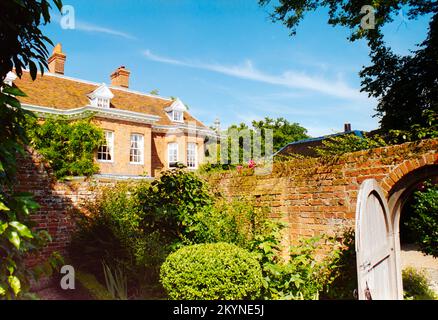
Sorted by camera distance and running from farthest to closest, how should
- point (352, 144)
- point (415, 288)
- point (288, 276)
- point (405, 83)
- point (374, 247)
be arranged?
point (405, 83), point (352, 144), point (415, 288), point (288, 276), point (374, 247)

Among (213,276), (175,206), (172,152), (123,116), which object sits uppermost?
(123,116)

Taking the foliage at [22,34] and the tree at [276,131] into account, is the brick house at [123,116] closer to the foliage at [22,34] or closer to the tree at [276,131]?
the tree at [276,131]

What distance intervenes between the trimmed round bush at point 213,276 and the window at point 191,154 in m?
19.8

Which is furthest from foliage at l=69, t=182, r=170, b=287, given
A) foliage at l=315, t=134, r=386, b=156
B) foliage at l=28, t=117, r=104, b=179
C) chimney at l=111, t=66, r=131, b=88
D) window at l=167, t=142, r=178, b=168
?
chimney at l=111, t=66, r=131, b=88

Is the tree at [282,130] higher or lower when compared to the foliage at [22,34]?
higher

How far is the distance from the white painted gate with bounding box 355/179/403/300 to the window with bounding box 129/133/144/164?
1880 cm

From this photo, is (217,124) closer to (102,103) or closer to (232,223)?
(102,103)

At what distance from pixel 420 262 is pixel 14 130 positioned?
1086cm

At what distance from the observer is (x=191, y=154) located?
24750 millimetres

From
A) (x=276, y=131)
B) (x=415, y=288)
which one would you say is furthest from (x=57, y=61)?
(x=276, y=131)

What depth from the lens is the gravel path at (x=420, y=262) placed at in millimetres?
8406

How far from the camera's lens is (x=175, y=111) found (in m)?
25.4

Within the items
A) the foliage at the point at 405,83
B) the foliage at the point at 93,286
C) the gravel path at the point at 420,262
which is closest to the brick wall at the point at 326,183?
the gravel path at the point at 420,262
